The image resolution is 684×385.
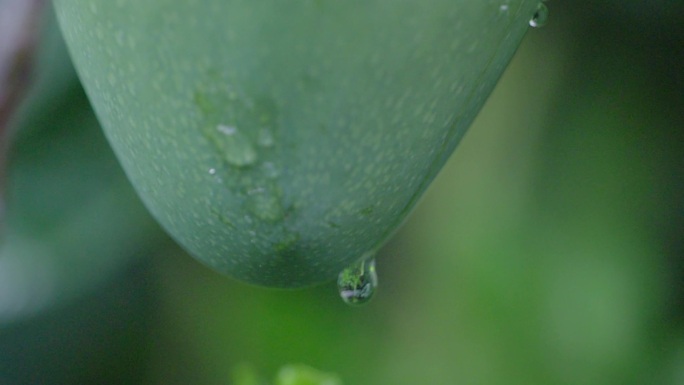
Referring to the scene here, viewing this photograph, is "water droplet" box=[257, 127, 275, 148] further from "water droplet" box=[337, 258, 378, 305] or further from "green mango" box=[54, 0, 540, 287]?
"water droplet" box=[337, 258, 378, 305]

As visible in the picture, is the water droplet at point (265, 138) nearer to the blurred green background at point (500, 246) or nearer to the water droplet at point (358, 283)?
the water droplet at point (358, 283)

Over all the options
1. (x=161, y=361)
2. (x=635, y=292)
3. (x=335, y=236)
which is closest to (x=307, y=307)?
(x=161, y=361)

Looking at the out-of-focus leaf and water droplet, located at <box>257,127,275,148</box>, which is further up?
water droplet, located at <box>257,127,275,148</box>

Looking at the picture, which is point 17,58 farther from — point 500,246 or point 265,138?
point 500,246

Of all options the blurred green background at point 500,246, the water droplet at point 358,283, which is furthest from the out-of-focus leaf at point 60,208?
the water droplet at point 358,283

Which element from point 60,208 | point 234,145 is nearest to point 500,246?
point 60,208

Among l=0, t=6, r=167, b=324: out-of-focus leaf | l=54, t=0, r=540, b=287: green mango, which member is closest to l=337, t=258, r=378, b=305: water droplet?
l=54, t=0, r=540, b=287: green mango

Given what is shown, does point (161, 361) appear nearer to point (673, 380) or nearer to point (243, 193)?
point (673, 380)
